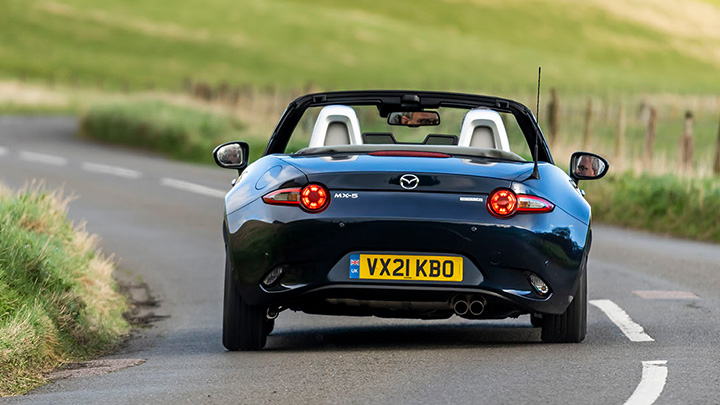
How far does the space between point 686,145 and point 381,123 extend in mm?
20480

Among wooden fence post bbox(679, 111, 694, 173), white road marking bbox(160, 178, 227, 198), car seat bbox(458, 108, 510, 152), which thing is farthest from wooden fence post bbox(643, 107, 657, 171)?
car seat bbox(458, 108, 510, 152)

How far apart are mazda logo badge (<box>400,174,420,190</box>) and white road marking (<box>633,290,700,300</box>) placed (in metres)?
4.30

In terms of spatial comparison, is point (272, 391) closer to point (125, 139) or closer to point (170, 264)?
point (170, 264)

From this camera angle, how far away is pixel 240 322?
8.20m

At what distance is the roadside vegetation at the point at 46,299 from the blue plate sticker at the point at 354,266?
1789mm

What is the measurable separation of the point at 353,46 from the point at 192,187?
3432 inches

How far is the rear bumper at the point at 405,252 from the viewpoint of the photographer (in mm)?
7516

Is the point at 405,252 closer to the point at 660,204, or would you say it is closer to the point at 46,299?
the point at 46,299

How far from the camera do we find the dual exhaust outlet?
7652 mm

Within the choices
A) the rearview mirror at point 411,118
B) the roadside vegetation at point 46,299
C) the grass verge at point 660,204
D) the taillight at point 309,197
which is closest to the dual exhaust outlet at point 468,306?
the taillight at point 309,197

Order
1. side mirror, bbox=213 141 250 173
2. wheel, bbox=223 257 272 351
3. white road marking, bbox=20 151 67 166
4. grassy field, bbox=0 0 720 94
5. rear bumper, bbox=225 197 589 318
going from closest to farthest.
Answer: rear bumper, bbox=225 197 589 318
wheel, bbox=223 257 272 351
side mirror, bbox=213 141 250 173
white road marking, bbox=20 151 67 166
grassy field, bbox=0 0 720 94

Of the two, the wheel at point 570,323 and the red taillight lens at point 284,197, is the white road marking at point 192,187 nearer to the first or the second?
the wheel at point 570,323

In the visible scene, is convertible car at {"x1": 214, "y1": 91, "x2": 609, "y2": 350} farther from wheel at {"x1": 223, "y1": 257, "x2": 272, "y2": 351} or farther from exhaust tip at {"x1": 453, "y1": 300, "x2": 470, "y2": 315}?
wheel at {"x1": 223, "y1": 257, "x2": 272, "y2": 351}

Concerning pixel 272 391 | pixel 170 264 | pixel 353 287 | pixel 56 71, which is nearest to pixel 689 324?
pixel 353 287
